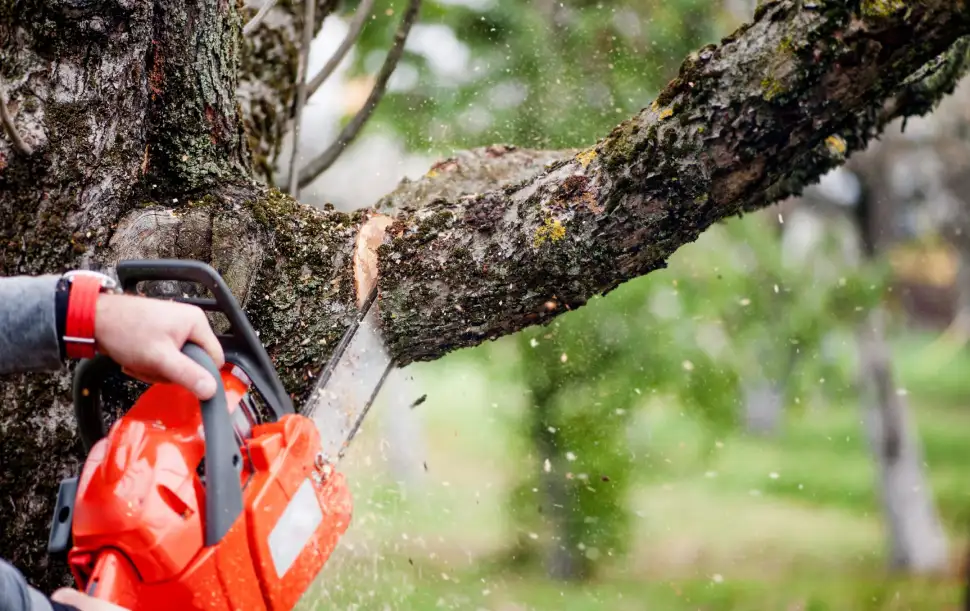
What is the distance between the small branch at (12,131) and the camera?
4.27 feet

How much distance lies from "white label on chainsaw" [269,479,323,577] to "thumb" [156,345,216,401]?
0.25m

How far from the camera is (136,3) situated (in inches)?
57.0

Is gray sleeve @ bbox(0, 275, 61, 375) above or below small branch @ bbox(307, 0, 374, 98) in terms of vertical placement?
below

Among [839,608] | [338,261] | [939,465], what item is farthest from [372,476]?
[939,465]

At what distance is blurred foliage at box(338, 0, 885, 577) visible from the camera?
4441mm

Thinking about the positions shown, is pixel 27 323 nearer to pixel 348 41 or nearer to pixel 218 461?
pixel 218 461

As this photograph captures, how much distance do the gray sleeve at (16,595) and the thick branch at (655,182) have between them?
744 millimetres

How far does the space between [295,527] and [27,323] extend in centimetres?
50

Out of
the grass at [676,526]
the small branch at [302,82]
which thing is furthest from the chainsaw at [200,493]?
the small branch at [302,82]

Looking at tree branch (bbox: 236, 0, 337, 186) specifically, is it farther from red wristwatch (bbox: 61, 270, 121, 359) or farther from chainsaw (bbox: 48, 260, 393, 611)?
red wristwatch (bbox: 61, 270, 121, 359)

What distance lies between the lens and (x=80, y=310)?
1082 mm

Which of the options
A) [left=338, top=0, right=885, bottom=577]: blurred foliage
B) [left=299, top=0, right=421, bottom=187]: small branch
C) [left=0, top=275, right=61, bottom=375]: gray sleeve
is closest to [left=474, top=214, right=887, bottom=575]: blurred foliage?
[left=338, top=0, right=885, bottom=577]: blurred foliage

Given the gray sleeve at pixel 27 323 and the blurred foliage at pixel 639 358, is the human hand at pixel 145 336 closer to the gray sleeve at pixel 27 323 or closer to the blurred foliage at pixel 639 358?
the gray sleeve at pixel 27 323

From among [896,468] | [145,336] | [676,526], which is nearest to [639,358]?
[145,336]
